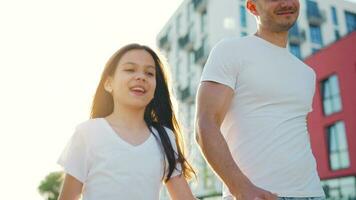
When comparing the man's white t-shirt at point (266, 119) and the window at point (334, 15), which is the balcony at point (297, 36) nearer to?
the window at point (334, 15)

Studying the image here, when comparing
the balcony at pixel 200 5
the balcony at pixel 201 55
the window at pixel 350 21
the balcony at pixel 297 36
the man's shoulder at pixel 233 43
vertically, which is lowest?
the man's shoulder at pixel 233 43

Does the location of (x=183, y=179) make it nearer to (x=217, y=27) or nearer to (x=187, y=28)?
(x=217, y=27)

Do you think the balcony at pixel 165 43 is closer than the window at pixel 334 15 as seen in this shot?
No

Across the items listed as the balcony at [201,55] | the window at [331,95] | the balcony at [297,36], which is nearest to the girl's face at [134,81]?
the window at [331,95]

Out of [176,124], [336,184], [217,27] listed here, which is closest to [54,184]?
[217,27]

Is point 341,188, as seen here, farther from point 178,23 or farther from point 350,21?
point 178,23

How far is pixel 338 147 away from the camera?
19.0 metres

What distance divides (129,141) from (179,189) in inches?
14.1

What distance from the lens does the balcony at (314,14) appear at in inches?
1080

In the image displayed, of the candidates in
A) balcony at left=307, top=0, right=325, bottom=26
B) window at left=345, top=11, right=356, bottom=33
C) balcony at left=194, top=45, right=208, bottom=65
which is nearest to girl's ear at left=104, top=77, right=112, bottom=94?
balcony at left=194, top=45, right=208, bottom=65

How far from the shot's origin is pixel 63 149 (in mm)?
2301

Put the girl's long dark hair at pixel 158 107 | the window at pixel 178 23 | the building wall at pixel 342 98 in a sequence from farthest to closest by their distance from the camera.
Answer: the window at pixel 178 23, the building wall at pixel 342 98, the girl's long dark hair at pixel 158 107

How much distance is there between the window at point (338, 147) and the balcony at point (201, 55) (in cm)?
931

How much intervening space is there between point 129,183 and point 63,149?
1.30 feet
